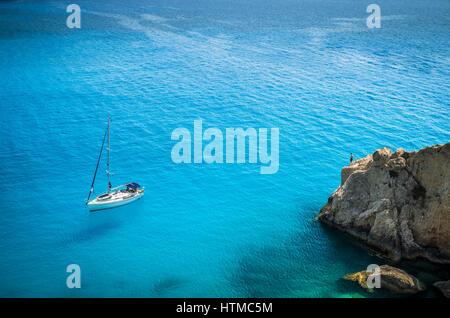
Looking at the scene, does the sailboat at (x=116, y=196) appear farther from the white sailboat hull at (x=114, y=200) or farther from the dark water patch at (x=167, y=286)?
the dark water patch at (x=167, y=286)

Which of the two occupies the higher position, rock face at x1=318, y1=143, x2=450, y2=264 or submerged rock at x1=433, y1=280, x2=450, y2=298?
rock face at x1=318, y1=143, x2=450, y2=264

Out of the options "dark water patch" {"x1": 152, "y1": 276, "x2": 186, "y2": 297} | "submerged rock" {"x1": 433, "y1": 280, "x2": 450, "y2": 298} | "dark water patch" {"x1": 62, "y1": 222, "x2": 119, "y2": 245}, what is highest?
"dark water patch" {"x1": 62, "y1": 222, "x2": 119, "y2": 245}

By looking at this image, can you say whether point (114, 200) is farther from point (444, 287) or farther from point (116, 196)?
point (444, 287)

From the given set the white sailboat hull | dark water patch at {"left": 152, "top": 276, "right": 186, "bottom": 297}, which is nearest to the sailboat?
the white sailboat hull

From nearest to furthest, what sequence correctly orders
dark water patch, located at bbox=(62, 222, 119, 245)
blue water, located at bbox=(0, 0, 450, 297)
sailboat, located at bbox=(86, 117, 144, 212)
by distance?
blue water, located at bbox=(0, 0, 450, 297)
dark water patch, located at bbox=(62, 222, 119, 245)
sailboat, located at bbox=(86, 117, 144, 212)

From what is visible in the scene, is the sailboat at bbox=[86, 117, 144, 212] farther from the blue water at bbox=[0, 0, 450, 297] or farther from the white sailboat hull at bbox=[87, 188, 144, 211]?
the blue water at bbox=[0, 0, 450, 297]

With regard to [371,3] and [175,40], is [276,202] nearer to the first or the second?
[175,40]

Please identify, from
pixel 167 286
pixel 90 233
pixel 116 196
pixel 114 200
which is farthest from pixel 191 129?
pixel 167 286
